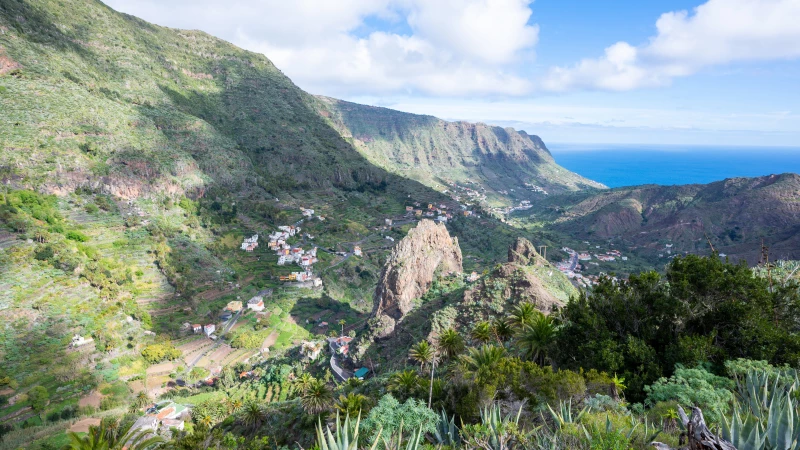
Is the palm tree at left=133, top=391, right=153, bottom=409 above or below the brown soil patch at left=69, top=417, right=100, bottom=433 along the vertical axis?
below

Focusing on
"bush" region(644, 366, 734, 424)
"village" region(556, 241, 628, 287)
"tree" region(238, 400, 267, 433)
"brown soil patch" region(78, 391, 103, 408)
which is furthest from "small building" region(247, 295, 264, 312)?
"bush" region(644, 366, 734, 424)

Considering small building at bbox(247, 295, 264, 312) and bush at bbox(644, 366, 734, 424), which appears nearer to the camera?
bush at bbox(644, 366, 734, 424)

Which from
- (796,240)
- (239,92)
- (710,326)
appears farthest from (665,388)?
(239,92)

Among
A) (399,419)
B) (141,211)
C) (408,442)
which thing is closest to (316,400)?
(399,419)

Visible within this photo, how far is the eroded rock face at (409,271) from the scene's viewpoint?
2029 inches

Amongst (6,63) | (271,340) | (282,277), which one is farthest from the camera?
(282,277)

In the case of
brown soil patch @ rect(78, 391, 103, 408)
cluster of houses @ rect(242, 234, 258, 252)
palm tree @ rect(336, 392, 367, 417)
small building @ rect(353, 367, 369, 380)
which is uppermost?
palm tree @ rect(336, 392, 367, 417)

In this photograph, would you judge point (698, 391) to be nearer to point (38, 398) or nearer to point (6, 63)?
Answer: point (38, 398)

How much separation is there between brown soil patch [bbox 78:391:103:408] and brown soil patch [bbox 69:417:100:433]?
367cm

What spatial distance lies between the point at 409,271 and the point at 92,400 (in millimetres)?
41152

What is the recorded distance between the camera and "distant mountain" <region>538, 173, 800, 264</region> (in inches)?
3462

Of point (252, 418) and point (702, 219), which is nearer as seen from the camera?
point (252, 418)

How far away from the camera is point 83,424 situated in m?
36.8

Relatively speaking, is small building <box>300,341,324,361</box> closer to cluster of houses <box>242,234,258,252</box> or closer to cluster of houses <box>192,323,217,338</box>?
cluster of houses <box>192,323,217,338</box>
